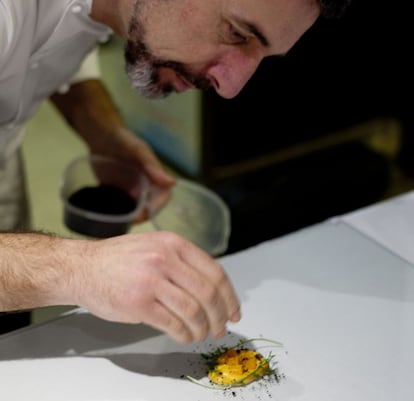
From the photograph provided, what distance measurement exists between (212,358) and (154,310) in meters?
0.11

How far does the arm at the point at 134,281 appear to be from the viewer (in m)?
0.77

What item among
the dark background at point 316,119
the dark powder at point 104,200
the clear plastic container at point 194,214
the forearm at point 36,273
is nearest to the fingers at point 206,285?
the forearm at point 36,273

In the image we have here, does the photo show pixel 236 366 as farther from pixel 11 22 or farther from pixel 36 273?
pixel 11 22

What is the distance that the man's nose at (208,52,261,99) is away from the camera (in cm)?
100

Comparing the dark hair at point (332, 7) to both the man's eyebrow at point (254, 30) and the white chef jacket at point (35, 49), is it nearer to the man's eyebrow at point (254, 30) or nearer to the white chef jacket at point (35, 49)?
the man's eyebrow at point (254, 30)

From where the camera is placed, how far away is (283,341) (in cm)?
87

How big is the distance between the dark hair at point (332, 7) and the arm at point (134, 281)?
356 mm

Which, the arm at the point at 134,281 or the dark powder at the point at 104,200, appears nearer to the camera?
the arm at the point at 134,281

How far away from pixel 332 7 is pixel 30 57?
45 cm

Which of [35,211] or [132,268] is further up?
[132,268]

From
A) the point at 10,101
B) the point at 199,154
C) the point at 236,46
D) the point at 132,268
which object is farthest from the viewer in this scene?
the point at 199,154

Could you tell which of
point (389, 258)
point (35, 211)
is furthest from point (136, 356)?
point (35, 211)

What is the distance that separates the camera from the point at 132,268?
0.77 m

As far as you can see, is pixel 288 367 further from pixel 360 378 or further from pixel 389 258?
pixel 389 258
